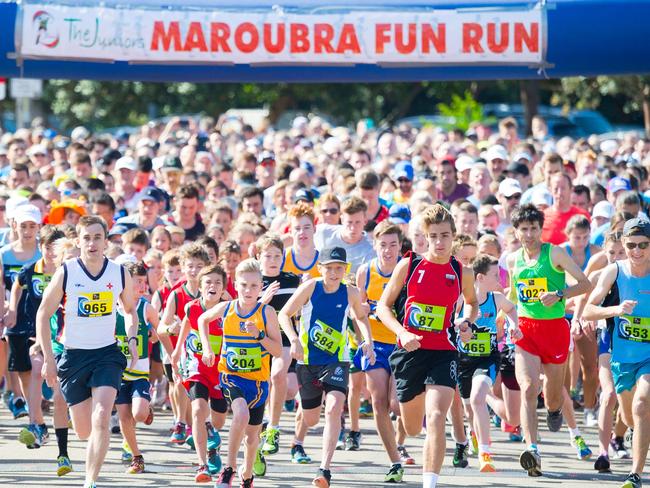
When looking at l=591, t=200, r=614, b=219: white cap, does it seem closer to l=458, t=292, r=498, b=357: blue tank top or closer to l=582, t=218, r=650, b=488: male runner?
l=458, t=292, r=498, b=357: blue tank top

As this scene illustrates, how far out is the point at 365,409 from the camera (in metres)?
13.0

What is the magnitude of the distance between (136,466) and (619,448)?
3662 mm

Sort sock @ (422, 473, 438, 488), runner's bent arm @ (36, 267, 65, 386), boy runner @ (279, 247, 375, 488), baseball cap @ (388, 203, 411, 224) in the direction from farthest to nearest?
baseball cap @ (388, 203, 411, 224) → boy runner @ (279, 247, 375, 488) → runner's bent arm @ (36, 267, 65, 386) → sock @ (422, 473, 438, 488)

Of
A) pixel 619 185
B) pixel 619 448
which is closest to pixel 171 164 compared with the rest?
pixel 619 185

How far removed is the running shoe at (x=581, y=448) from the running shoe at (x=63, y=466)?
3.81 metres

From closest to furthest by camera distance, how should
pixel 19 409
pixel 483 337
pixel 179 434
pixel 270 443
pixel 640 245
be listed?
pixel 640 245 → pixel 483 337 → pixel 270 443 → pixel 179 434 → pixel 19 409

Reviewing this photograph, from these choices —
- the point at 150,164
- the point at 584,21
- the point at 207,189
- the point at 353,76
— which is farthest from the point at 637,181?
the point at 150,164

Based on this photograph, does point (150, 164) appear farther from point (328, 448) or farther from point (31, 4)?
point (328, 448)

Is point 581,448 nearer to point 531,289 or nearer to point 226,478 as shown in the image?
→ point 531,289

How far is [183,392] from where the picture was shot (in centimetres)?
1110

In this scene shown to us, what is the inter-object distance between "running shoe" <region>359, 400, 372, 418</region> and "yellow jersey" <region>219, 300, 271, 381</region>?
352 centimetres

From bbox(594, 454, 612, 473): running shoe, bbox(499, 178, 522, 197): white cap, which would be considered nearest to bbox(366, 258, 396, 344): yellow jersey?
bbox(594, 454, 612, 473): running shoe

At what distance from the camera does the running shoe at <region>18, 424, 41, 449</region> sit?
35.7ft

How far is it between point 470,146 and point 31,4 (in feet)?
25.9
